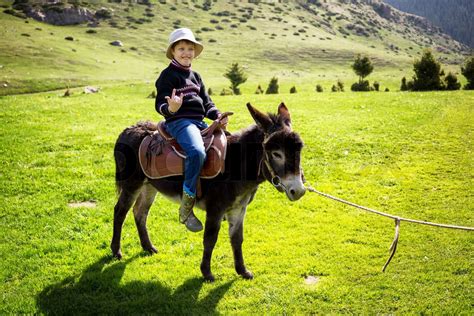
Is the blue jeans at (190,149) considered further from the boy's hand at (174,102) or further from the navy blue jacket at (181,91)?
the boy's hand at (174,102)

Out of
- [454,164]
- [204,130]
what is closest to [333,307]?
[204,130]

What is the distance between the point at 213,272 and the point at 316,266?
232 centimetres

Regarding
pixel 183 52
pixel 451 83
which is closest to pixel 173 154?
pixel 183 52

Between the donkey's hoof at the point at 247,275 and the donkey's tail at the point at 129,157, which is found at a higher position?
the donkey's tail at the point at 129,157

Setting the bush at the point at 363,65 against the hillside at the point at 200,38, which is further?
the hillside at the point at 200,38

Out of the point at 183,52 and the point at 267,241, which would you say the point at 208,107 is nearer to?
the point at 183,52

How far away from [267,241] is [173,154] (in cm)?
372

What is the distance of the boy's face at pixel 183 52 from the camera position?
662cm

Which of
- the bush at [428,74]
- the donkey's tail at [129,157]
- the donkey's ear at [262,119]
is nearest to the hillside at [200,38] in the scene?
the bush at [428,74]

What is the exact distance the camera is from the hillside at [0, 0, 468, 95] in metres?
63.9

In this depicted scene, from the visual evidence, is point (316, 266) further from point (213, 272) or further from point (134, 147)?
point (134, 147)

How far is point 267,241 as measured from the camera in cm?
895

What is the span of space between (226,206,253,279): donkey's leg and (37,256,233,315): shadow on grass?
0.40m

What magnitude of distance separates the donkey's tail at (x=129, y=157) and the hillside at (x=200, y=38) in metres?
47.7
